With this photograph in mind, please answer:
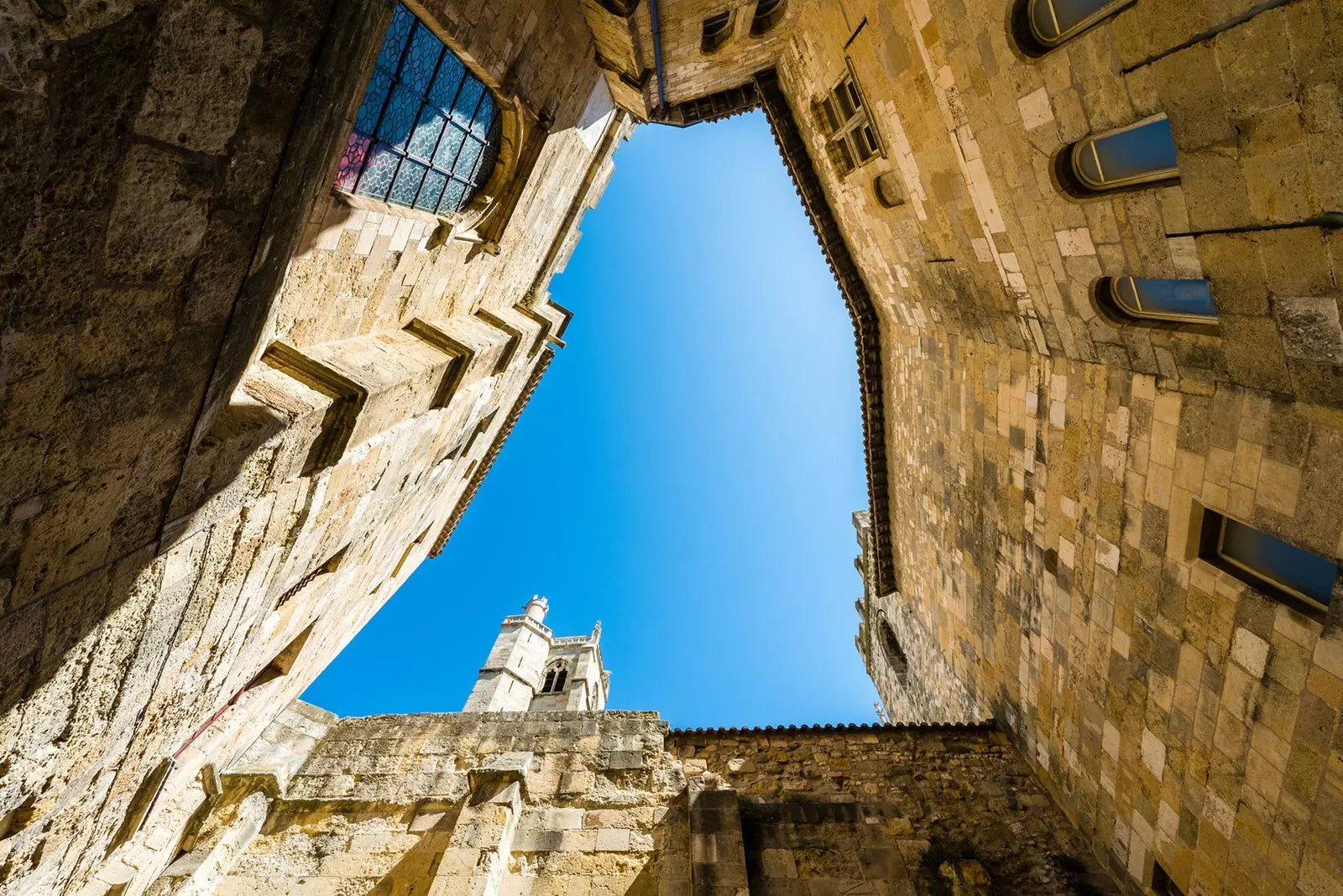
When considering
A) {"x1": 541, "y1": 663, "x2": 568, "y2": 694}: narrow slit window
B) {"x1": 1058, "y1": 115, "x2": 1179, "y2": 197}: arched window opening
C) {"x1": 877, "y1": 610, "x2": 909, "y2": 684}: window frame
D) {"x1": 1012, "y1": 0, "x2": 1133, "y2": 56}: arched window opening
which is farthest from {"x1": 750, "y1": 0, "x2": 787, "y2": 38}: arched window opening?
{"x1": 541, "y1": 663, "x2": 568, "y2": 694}: narrow slit window

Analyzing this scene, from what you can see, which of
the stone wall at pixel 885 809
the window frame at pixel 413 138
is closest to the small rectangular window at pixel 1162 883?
the stone wall at pixel 885 809

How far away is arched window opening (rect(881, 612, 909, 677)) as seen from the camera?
43.8 ft

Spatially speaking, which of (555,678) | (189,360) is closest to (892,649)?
(189,360)

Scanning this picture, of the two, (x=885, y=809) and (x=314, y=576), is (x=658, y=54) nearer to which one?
(x=314, y=576)

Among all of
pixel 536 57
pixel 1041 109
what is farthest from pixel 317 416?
pixel 1041 109

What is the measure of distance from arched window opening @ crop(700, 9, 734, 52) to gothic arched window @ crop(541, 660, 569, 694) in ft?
89.5

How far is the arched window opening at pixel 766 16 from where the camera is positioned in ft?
26.5

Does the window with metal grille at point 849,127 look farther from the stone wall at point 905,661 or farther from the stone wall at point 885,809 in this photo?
the stone wall at point 885,809

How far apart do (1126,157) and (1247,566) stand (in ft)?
10.7

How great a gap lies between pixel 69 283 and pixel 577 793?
23.4ft

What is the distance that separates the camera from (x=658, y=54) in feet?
26.2

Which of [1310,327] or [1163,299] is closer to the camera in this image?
[1310,327]

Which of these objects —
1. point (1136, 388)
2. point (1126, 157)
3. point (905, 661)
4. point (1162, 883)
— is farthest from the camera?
point (905, 661)

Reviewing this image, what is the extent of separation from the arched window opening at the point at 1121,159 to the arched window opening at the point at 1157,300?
31.6 inches
